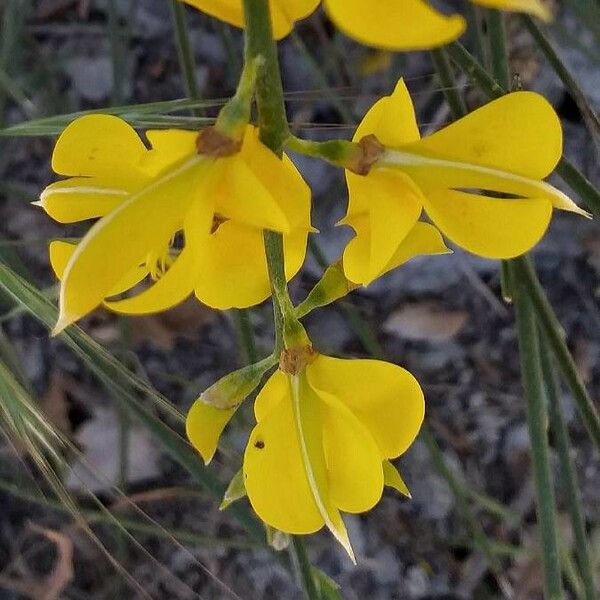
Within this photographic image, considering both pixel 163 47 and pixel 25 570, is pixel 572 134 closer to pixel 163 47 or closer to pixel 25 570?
pixel 163 47

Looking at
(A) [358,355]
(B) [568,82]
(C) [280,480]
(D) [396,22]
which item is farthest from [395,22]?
(A) [358,355]

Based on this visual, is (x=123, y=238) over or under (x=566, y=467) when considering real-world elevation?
over

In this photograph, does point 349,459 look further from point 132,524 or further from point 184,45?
point 132,524

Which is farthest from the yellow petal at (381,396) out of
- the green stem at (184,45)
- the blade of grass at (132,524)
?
the blade of grass at (132,524)

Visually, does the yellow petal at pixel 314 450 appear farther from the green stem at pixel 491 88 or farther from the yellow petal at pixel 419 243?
the green stem at pixel 491 88

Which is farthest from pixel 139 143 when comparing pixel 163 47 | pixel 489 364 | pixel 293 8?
pixel 163 47
